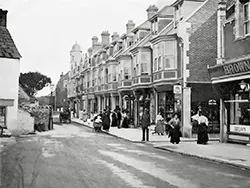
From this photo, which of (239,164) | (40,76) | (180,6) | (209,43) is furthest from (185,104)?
(40,76)

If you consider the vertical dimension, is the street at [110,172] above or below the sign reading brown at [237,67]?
below

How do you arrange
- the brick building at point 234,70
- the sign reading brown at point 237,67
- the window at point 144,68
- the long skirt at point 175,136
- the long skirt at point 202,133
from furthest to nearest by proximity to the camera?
the window at point 144,68, the long skirt at point 175,136, the long skirt at point 202,133, the brick building at point 234,70, the sign reading brown at point 237,67

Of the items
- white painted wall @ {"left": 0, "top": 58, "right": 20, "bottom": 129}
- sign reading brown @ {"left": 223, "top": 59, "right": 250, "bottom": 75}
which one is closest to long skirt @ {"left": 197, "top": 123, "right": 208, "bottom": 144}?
sign reading brown @ {"left": 223, "top": 59, "right": 250, "bottom": 75}

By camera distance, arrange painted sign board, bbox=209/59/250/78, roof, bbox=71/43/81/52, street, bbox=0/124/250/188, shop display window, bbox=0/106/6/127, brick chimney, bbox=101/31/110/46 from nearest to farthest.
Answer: street, bbox=0/124/250/188 → painted sign board, bbox=209/59/250/78 → shop display window, bbox=0/106/6/127 → brick chimney, bbox=101/31/110/46 → roof, bbox=71/43/81/52

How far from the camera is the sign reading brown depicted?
16.3m

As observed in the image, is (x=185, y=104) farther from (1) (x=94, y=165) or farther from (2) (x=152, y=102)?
(1) (x=94, y=165)

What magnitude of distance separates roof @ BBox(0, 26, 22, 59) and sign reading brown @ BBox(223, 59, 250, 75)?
40.0 ft

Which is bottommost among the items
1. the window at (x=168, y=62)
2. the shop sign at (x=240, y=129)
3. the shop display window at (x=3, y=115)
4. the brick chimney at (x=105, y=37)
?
the shop sign at (x=240, y=129)

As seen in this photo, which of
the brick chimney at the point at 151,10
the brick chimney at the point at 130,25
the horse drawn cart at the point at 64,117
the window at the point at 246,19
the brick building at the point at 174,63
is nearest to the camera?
the window at the point at 246,19

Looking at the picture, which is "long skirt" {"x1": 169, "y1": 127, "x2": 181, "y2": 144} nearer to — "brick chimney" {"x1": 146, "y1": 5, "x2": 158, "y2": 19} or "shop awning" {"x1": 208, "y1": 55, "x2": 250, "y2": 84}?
"shop awning" {"x1": 208, "y1": 55, "x2": 250, "y2": 84}

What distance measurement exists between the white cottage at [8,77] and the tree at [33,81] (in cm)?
4945

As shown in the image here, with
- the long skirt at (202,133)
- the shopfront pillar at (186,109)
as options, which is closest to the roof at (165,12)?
the shopfront pillar at (186,109)

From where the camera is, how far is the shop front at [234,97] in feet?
56.2

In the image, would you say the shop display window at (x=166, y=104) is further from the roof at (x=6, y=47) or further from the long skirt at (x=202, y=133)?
the roof at (x=6, y=47)
